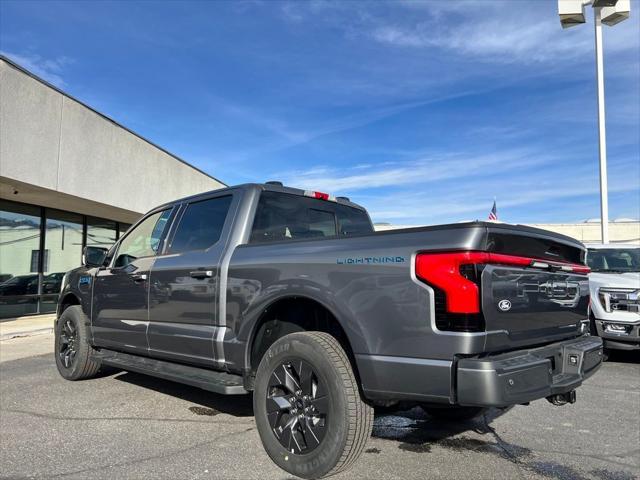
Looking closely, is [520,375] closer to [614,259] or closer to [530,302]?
[530,302]

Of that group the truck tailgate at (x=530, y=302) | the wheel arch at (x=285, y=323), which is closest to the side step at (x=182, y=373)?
the wheel arch at (x=285, y=323)

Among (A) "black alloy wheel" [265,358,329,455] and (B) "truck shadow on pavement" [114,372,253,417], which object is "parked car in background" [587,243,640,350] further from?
(A) "black alloy wheel" [265,358,329,455]

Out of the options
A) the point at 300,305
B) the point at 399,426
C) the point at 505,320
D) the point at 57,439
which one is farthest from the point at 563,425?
the point at 57,439

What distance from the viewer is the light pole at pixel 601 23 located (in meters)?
12.3

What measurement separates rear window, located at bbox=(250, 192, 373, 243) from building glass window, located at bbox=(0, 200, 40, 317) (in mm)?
10469

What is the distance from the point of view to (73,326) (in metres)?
5.99

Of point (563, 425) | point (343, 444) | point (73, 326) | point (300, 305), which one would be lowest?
point (563, 425)

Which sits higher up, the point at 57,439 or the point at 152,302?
the point at 152,302

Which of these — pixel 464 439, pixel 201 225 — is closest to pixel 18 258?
pixel 201 225

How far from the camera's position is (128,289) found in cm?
508

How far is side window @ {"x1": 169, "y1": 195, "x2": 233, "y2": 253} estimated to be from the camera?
4.41 meters

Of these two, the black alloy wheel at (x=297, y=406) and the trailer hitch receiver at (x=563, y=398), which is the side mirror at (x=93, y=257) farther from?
the trailer hitch receiver at (x=563, y=398)

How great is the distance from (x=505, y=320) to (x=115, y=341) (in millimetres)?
3926

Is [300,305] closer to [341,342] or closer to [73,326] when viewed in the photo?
[341,342]
